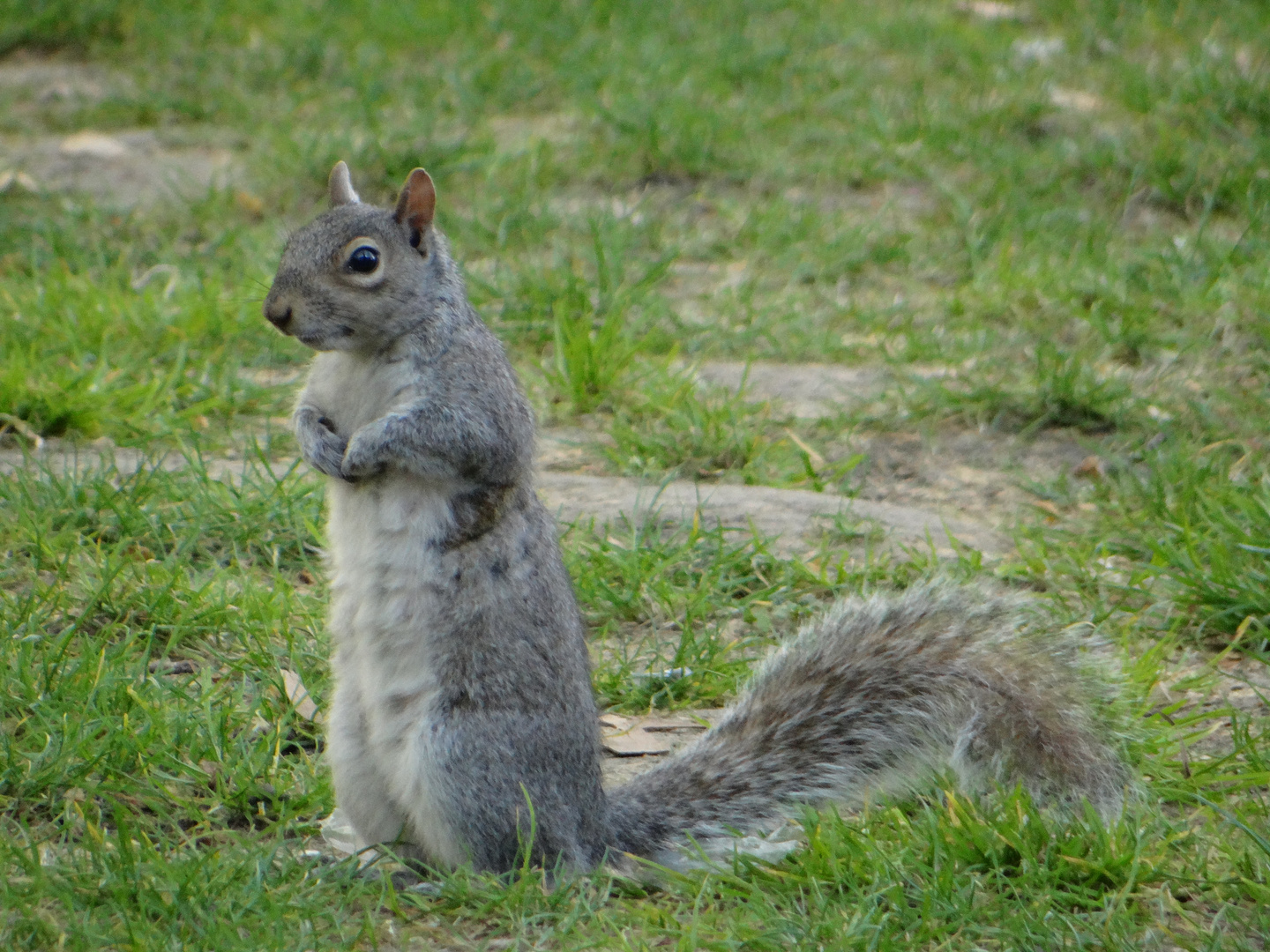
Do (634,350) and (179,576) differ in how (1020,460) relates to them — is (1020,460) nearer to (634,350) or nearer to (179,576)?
(634,350)

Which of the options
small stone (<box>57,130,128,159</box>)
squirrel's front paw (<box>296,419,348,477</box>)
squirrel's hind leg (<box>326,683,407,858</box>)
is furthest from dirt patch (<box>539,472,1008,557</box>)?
small stone (<box>57,130,128,159</box>)

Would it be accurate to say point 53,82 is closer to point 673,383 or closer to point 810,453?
point 673,383

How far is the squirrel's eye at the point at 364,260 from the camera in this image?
2.17 m

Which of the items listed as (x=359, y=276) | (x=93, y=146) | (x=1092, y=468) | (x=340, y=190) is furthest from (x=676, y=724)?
(x=93, y=146)

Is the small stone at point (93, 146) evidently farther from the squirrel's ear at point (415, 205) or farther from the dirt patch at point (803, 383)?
the squirrel's ear at point (415, 205)

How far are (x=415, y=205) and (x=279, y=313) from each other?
28 cm

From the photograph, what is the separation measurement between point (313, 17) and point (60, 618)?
392 centimetres

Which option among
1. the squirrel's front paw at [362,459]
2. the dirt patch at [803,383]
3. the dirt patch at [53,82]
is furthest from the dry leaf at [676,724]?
the dirt patch at [53,82]

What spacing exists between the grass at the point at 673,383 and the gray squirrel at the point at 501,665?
9 centimetres

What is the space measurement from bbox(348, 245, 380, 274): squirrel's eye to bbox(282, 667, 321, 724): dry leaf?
74 centimetres

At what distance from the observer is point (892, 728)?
216cm

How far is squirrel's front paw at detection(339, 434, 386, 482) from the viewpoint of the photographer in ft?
6.93

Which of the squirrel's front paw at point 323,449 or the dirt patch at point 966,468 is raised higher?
the squirrel's front paw at point 323,449

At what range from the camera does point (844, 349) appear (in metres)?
3.90
